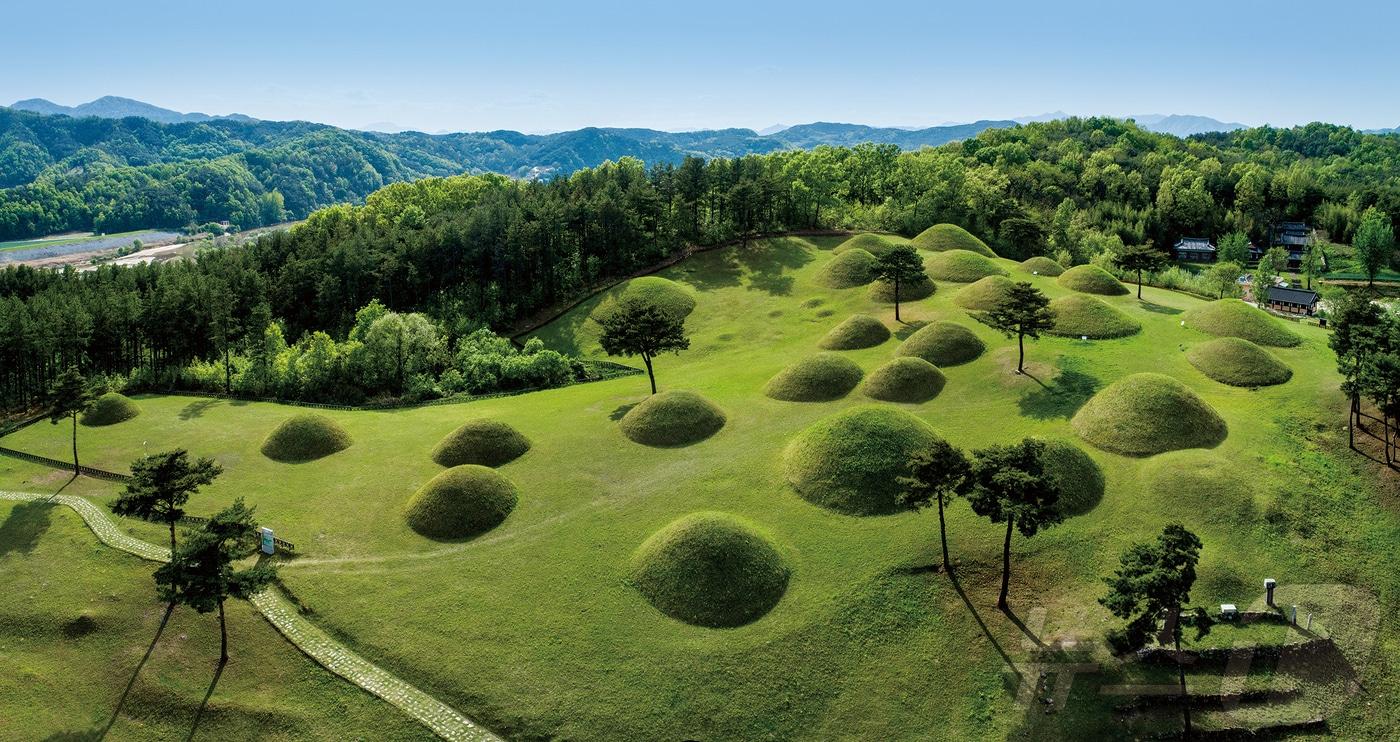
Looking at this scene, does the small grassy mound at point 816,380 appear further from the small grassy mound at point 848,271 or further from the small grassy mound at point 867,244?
the small grassy mound at point 867,244

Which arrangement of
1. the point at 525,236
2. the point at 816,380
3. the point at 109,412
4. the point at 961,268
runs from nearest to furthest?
the point at 816,380 < the point at 109,412 < the point at 961,268 < the point at 525,236

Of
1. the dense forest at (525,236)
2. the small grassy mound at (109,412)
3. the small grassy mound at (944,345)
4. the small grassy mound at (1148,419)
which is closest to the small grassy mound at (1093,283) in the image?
the small grassy mound at (944,345)

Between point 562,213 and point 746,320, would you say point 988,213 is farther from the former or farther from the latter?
point 562,213

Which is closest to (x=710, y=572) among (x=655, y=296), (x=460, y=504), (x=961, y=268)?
(x=460, y=504)

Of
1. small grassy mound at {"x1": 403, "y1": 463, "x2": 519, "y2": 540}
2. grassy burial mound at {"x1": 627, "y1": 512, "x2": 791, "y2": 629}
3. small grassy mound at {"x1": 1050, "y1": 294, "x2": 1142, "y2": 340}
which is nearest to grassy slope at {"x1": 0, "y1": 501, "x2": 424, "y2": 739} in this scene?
small grassy mound at {"x1": 403, "y1": 463, "x2": 519, "y2": 540}

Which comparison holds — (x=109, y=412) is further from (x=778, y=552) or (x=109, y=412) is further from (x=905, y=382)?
(x=905, y=382)

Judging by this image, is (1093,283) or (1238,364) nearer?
(1238,364)

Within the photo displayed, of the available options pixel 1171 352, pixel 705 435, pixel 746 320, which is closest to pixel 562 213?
pixel 746 320
